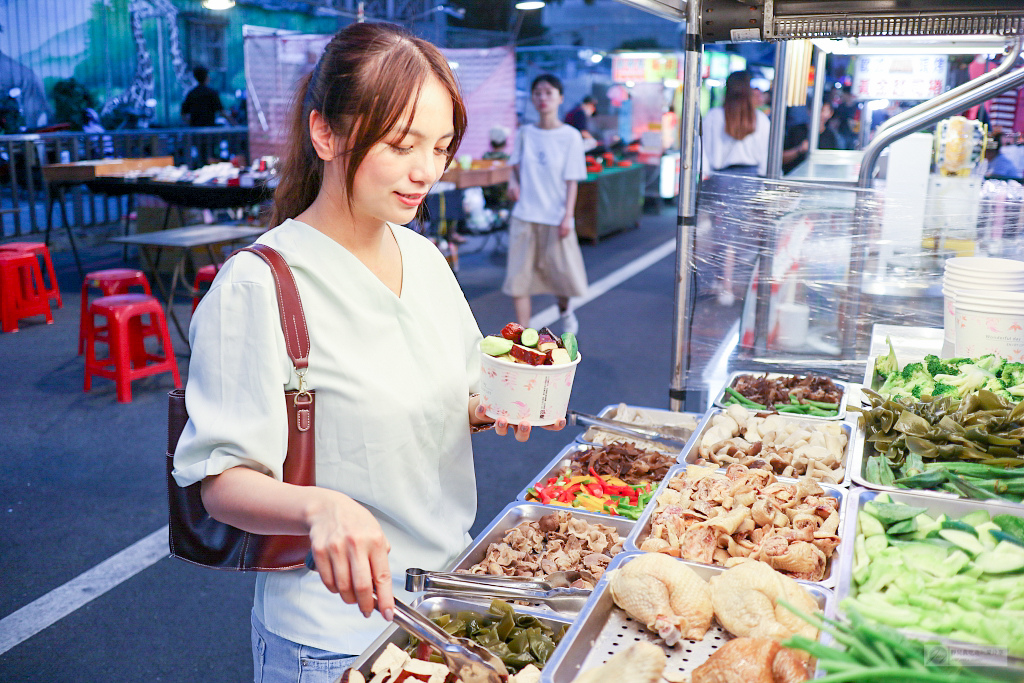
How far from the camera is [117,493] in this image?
4.70 meters

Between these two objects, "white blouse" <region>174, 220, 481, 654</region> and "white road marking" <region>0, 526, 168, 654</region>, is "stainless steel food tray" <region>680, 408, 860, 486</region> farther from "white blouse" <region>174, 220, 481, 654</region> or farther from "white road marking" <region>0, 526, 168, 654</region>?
"white road marking" <region>0, 526, 168, 654</region>

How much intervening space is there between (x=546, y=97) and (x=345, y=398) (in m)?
6.17

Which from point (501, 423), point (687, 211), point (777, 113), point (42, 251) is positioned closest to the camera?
point (501, 423)

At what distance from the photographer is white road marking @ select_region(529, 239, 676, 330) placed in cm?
852

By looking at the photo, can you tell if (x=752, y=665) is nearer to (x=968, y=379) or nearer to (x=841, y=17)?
(x=968, y=379)

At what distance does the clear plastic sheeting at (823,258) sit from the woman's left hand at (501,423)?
1.71 metres

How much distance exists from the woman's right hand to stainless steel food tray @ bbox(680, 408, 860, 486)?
→ 1316mm

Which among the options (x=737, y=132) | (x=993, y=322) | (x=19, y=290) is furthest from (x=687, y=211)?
(x=19, y=290)

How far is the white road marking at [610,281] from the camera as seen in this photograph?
27.9 ft

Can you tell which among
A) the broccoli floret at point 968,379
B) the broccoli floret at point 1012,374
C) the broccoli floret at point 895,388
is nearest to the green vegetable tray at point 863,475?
the broccoli floret at point 895,388

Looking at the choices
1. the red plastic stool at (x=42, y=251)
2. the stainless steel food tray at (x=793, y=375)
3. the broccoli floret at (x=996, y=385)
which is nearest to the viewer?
the broccoli floret at (x=996, y=385)

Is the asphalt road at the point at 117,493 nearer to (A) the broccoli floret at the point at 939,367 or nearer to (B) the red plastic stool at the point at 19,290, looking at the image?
(B) the red plastic stool at the point at 19,290

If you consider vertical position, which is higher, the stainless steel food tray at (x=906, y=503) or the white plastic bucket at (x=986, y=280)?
the white plastic bucket at (x=986, y=280)

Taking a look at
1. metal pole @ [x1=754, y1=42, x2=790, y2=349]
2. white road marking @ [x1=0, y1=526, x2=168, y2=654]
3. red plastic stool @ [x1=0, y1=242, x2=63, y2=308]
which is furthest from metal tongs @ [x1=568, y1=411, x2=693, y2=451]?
red plastic stool @ [x1=0, y1=242, x2=63, y2=308]
